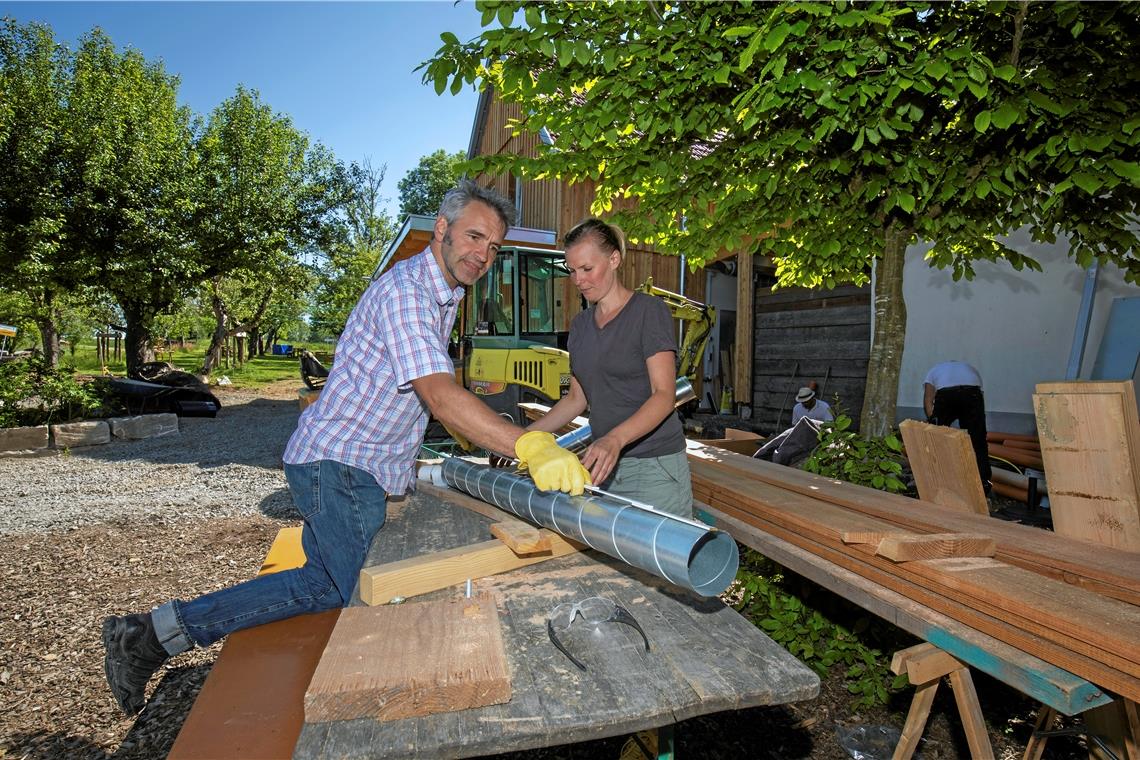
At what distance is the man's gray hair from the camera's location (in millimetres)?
2453

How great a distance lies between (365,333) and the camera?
7.68 feet

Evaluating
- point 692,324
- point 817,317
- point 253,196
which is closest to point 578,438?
point 692,324

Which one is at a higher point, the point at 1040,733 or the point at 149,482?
the point at 1040,733

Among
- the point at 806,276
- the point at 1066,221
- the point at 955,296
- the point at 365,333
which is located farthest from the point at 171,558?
the point at 955,296

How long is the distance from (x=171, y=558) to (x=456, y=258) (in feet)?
14.7

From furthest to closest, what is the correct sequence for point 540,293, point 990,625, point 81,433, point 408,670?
1. point 81,433
2. point 540,293
3. point 990,625
4. point 408,670

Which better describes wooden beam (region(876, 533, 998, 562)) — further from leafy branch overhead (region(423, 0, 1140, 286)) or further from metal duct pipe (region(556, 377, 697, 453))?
leafy branch overhead (region(423, 0, 1140, 286))

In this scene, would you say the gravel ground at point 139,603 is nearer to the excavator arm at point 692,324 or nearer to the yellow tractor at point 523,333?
the yellow tractor at point 523,333

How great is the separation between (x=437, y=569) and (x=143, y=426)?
1232 cm

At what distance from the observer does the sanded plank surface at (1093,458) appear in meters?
2.16

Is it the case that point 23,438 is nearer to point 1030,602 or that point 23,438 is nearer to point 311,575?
point 311,575

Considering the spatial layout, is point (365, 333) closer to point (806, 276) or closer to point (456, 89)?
point (456, 89)

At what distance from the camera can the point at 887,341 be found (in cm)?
400

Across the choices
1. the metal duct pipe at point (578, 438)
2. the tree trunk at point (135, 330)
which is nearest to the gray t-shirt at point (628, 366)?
the metal duct pipe at point (578, 438)
